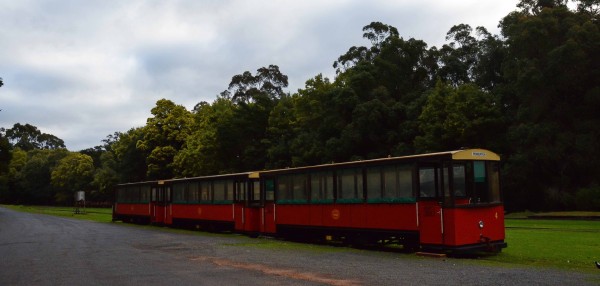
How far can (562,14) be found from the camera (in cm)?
4119

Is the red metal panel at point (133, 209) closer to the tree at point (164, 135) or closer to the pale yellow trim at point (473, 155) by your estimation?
the tree at point (164, 135)

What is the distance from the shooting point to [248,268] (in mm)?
12953

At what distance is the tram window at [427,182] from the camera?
614 inches

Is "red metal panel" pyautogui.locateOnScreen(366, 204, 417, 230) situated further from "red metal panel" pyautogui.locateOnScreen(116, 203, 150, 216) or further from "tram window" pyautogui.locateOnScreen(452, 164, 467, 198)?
"red metal panel" pyautogui.locateOnScreen(116, 203, 150, 216)

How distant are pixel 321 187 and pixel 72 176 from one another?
9253 centimetres

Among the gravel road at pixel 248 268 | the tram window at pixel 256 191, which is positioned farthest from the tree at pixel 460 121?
the gravel road at pixel 248 268

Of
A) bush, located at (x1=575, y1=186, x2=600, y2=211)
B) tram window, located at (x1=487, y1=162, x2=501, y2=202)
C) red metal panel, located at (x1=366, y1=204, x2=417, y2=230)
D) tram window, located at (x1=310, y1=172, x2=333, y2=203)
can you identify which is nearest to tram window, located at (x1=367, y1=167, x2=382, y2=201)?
red metal panel, located at (x1=366, y1=204, x2=417, y2=230)

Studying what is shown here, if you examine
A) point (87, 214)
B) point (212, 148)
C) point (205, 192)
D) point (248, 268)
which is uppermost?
point (212, 148)

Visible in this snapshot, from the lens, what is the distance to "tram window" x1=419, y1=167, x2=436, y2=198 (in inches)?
614

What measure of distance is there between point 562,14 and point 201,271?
38464 mm

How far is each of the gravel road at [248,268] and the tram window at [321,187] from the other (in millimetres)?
2056

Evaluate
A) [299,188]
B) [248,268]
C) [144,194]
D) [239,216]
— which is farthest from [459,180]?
[144,194]

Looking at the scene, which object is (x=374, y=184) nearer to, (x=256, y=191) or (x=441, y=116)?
(x=256, y=191)

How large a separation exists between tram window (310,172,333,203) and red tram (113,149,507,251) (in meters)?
0.04
